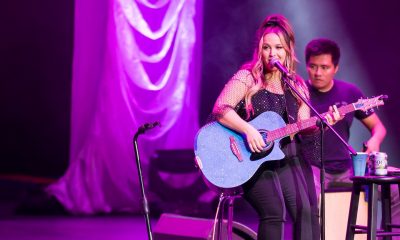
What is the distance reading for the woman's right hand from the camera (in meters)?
4.34

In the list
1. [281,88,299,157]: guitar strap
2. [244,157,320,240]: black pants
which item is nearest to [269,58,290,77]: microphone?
[281,88,299,157]: guitar strap

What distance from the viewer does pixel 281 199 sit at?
14.0 ft

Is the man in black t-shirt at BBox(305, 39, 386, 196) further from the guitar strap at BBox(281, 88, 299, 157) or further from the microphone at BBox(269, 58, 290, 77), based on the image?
the microphone at BBox(269, 58, 290, 77)

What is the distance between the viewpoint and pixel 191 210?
26.7 ft

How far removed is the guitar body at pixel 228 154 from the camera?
14.3 ft

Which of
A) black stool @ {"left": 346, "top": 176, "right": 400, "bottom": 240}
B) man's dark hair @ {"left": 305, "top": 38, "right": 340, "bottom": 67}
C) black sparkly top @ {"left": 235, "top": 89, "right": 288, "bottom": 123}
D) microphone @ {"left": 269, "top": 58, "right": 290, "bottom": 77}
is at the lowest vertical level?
black stool @ {"left": 346, "top": 176, "right": 400, "bottom": 240}

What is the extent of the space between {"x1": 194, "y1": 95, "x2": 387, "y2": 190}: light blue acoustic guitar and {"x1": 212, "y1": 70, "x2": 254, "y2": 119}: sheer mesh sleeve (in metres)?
0.15

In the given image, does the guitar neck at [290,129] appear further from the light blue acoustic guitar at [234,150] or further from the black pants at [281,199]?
the black pants at [281,199]

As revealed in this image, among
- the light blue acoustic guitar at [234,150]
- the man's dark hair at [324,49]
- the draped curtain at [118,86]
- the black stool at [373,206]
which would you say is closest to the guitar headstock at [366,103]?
the light blue acoustic guitar at [234,150]

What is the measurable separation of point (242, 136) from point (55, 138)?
22.5 ft

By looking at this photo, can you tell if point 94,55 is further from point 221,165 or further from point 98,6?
point 221,165

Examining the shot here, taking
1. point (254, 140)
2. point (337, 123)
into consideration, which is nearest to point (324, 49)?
point (337, 123)

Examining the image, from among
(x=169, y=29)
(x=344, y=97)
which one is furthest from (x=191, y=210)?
(x=344, y=97)

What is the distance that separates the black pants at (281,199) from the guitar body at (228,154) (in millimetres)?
60
